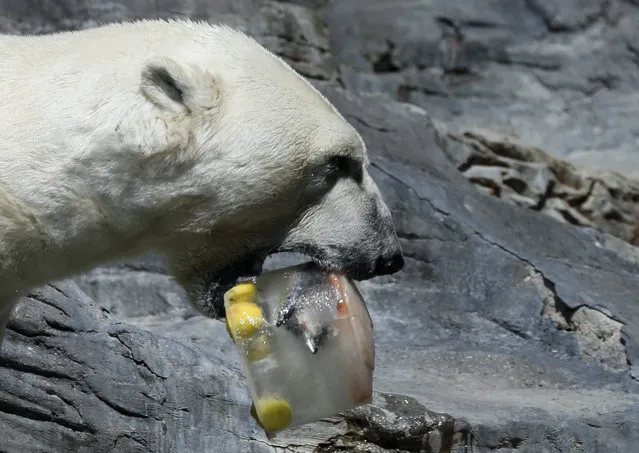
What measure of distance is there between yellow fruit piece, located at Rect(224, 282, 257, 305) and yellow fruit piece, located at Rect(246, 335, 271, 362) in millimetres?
79

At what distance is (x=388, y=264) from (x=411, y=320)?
170cm

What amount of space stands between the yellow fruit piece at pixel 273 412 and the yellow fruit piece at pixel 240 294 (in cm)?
18

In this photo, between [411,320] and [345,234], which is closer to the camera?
[345,234]

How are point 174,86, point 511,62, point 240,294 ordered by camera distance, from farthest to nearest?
point 511,62 → point 240,294 → point 174,86

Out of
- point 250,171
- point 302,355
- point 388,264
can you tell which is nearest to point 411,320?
point 388,264

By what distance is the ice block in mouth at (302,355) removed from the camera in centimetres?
182

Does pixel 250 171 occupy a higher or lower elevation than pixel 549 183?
higher

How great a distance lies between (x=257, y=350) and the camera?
1.82m

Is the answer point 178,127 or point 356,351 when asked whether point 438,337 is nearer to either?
point 356,351

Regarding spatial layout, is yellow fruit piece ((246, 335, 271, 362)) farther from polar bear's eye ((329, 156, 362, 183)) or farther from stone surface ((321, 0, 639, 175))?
stone surface ((321, 0, 639, 175))

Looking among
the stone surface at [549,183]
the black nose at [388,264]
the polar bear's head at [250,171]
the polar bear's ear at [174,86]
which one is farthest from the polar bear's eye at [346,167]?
the stone surface at [549,183]

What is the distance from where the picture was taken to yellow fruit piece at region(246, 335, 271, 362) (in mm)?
1824

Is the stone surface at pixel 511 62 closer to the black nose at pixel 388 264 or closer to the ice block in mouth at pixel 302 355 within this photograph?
the black nose at pixel 388 264

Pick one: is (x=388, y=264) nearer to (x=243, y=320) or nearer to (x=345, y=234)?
(x=345, y=234)
